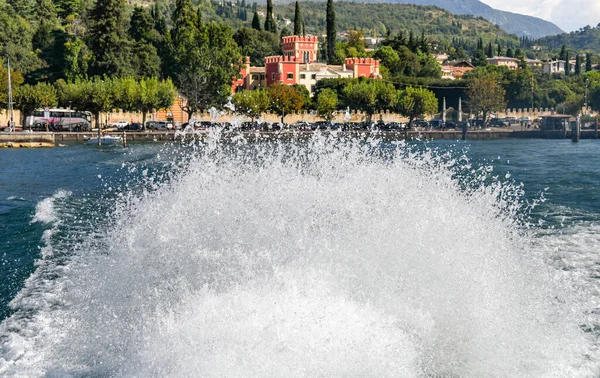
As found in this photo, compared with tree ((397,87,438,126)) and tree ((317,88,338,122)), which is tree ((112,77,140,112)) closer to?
tree ((317,88,338,122))

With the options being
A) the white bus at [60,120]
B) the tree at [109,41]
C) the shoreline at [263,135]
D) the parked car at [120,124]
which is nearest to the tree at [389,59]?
the shoreline at [263,135]

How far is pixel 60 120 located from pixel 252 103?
2664cm

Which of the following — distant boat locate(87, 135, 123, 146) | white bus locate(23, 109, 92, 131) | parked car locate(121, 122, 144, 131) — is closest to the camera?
distant boat locate(87, 135, 123, 146)

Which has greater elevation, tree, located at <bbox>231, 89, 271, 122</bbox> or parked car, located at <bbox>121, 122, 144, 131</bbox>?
tree, located at <bbox>231, 89, 271, 122</bbox>

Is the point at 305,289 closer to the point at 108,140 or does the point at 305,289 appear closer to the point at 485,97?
the point at 108,140

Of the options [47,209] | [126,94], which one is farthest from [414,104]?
[47,209]

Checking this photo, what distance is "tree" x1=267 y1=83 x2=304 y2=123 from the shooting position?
364ft

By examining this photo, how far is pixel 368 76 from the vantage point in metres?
134

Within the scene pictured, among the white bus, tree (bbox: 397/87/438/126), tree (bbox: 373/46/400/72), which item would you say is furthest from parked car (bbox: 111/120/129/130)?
tree (bbox: 373/46/400/72)

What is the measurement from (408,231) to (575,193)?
23936mm

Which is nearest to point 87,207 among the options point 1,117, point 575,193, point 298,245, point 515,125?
point 298,245

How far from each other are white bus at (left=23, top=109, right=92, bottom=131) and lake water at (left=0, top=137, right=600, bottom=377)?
2945 inches

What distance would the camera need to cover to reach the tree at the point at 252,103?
350 feet

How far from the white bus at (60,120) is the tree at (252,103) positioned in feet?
70.4
